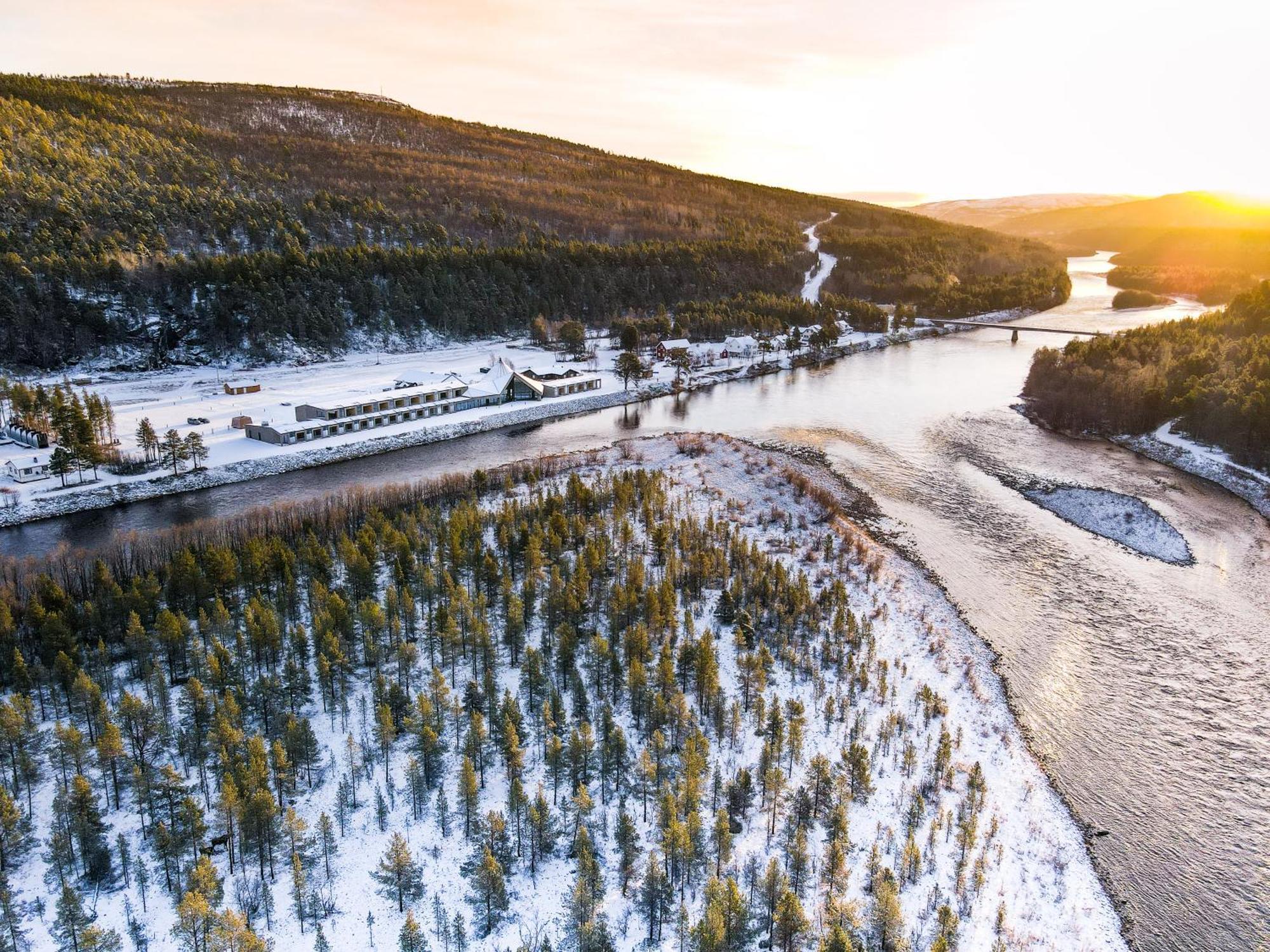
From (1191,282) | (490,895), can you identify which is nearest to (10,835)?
(490,895)

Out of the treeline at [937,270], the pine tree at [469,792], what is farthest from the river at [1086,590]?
the treeline at [937,270]

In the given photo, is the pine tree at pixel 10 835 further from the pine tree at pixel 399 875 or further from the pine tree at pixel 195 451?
the pine tree at pixel 195 451

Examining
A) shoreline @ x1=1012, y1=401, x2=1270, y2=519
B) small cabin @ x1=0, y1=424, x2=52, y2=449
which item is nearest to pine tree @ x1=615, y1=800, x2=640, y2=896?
shoreline @ x1=1012, y1=401, x2=1270, y2=519

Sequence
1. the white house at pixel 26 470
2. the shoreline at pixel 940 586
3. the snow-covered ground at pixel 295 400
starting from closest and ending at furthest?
1. the shoreline at pixel 940 586
2. the white house at pixel 26 470
3. the snow-covered ground at pixel 295 400

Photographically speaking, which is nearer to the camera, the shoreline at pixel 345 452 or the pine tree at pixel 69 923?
the pine tree at pixel 69 923

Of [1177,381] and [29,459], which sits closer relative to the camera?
[29,459]

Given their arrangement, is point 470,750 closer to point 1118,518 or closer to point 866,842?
point 866,842

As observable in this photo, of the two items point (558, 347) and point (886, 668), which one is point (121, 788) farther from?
point (558, 347)

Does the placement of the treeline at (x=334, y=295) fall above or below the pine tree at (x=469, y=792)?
above
